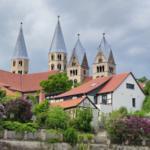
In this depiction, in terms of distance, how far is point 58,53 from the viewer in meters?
135

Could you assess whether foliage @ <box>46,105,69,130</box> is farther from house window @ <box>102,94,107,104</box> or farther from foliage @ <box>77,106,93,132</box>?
house window @ <box>102,94,107,104</box>

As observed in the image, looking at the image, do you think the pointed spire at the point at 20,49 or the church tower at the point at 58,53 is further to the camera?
the church tower at the point at 58,53

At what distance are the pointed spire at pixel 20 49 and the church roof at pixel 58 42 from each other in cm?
1001

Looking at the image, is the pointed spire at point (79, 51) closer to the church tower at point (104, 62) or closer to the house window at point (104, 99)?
the church tower at point (104, 62)

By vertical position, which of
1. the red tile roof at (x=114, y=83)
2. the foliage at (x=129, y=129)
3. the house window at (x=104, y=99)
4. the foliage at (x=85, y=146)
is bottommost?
the foliage at (x=85, y=146)

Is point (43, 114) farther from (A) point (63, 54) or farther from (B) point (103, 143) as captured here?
(A) point (63, 54)

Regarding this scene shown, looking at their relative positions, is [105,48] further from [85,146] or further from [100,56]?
[85,146]

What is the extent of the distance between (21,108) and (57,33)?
308 feet

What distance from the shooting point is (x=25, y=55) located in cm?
13450

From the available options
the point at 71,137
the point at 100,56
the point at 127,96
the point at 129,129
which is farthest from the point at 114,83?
the point at 100,56

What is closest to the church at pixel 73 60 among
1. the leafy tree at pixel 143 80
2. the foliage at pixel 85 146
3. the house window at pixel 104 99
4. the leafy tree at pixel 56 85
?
the leafy tree at pixel 143 80

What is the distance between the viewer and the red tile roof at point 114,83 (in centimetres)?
4958

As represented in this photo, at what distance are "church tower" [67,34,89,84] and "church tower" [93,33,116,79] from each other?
4436mm

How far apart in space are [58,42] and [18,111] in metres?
96.0
